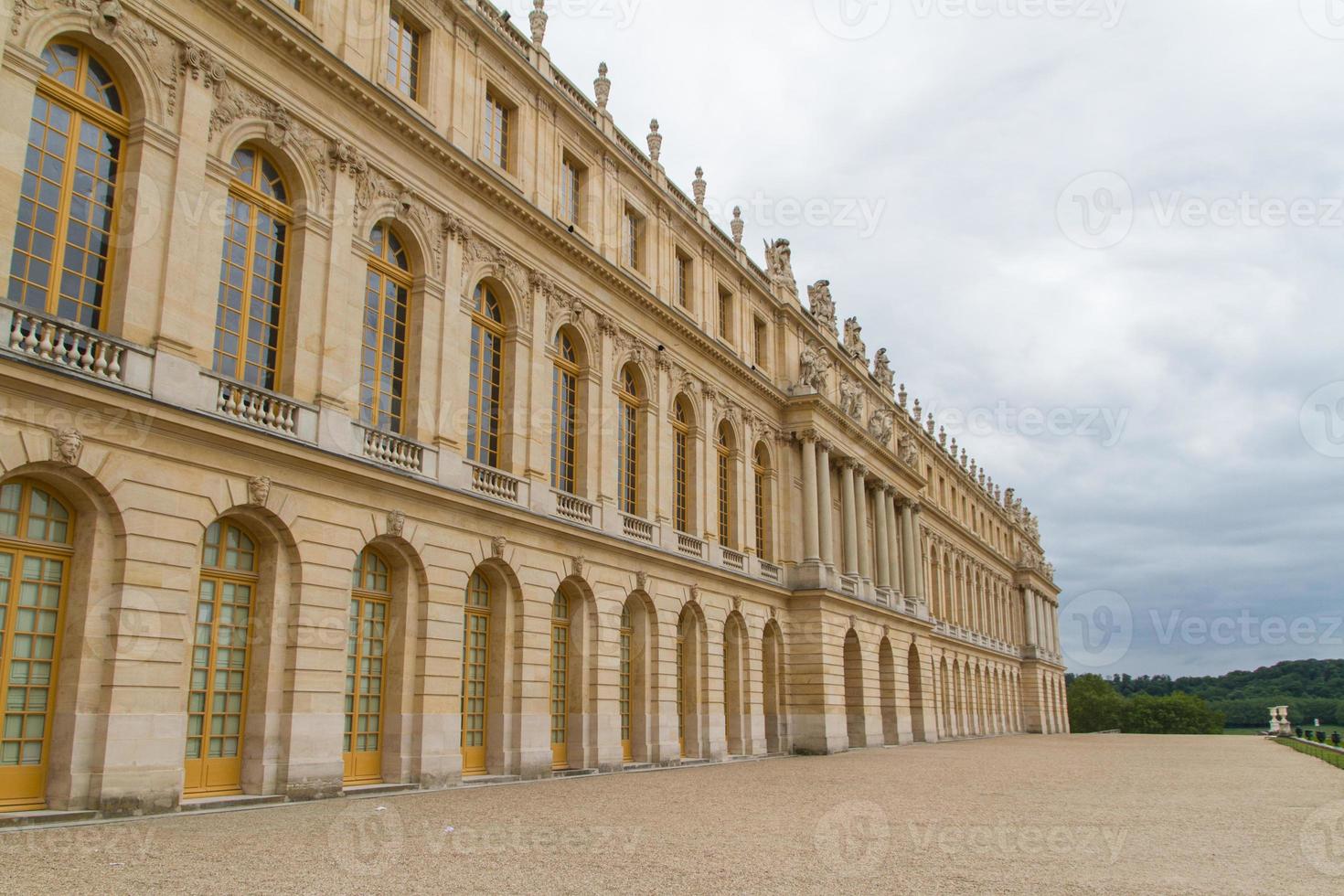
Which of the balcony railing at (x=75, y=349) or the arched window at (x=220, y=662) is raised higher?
the balcony railing at (x=75, y=349)

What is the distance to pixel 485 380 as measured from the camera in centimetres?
2498

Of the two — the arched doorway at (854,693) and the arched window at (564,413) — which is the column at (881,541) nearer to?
the arched doorway at (854,693)

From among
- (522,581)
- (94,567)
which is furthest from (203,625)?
(522,581)

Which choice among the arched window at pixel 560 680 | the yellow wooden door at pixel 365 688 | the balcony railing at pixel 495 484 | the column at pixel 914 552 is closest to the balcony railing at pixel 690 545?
the arched window at pixel 560 680

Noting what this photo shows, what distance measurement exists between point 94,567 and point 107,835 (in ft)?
13.0

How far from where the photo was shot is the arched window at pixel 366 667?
20.0 m

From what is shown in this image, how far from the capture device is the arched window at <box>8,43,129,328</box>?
15.4 m

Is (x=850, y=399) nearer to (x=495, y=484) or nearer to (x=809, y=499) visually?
(x=809, y=499)

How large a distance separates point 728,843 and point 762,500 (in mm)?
27842

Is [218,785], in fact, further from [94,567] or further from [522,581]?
[522,581]

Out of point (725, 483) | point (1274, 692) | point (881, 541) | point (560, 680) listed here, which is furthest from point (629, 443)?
point (1274, 692)

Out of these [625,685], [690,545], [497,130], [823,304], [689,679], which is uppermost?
[823,304]

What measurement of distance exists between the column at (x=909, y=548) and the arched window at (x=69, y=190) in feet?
143

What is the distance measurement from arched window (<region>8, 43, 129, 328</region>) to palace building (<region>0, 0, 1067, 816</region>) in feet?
0.15
